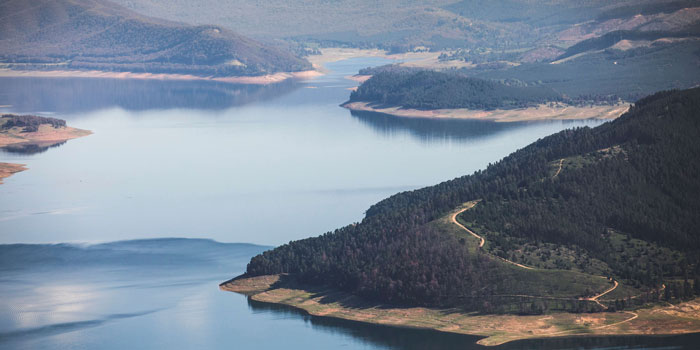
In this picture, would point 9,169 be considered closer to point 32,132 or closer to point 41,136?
point 41,136

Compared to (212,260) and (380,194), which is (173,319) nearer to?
(212,260)

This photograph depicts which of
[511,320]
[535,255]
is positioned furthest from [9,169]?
[511,320]

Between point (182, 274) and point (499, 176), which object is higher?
point (499, 176)

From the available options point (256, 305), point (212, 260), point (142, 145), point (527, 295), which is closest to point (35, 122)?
point (142, 145)

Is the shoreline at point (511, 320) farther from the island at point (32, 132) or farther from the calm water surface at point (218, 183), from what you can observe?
the island at point (32, 132)

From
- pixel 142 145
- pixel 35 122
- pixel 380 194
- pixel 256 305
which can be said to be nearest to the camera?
Result: pixel 256 305

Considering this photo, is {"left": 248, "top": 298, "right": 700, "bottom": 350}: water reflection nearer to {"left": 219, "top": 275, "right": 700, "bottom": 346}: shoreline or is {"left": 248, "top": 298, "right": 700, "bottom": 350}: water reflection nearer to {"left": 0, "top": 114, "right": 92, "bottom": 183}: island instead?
{"left": 219, "top": 275, "right": 700, "bottom": 346}: shoreline
